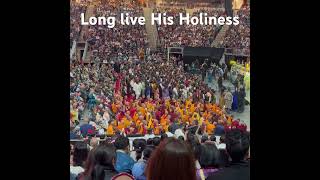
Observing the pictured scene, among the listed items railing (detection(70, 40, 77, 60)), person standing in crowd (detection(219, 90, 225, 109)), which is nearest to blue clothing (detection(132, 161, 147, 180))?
person standing in crowd (detection(219, 90, 225, 109))

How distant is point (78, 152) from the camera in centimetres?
364

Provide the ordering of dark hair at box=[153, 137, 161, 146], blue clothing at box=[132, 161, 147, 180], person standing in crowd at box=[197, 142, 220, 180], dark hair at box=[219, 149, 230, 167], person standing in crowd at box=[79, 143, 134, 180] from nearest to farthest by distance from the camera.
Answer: person standing in crowd at box=[79, 143, 134, 180], blue clothing at box=[132, 161, 147, 180], dark hair at box=[219, 149, 230, 167], person standing in crowd at box=[197, 142, 220, 180], dark hair at box=[153, 137, 161, 146]

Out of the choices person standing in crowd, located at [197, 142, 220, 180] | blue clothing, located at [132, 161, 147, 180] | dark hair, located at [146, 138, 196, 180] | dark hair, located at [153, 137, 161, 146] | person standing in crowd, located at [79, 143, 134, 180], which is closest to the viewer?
dark hair, located at [146, 138, 196, 180]

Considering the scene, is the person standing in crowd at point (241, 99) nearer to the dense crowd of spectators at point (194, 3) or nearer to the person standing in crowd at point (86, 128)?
the dense crowd of spectators at point (194, 3)

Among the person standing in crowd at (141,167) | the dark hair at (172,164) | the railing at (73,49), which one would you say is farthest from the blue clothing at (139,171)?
the dark hair at (172,164)

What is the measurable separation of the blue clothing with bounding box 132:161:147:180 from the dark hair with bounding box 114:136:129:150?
0.20 m

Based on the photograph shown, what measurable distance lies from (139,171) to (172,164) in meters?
1.93

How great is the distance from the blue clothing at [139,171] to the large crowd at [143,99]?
53 mm

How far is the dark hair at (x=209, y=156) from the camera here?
368cm

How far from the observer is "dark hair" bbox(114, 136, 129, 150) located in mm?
3709

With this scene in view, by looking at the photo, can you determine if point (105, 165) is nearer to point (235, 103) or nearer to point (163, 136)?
point (163, 136)

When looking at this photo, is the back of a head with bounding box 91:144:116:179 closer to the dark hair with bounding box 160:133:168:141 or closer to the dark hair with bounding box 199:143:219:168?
the dark hair with bounding box 160:133:168:141
